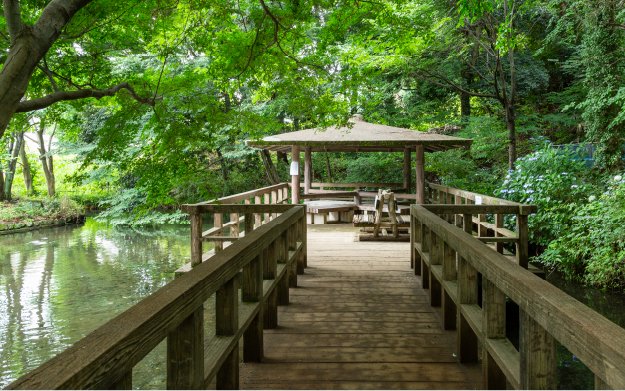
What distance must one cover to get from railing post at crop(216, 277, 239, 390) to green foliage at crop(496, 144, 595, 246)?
27.2ft

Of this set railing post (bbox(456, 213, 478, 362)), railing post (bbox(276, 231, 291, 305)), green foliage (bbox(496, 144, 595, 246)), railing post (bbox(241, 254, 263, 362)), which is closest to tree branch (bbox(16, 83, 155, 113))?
railing post (bbox(276, 231, 291, 305))

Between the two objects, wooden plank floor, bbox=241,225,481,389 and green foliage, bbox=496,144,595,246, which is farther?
green foliage, bbox=496,144,595,246

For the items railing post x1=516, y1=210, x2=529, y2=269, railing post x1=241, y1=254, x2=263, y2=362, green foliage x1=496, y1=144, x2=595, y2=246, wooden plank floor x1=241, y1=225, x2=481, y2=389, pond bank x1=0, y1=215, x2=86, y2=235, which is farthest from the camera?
pond bank x1=0, y1=215, x2=86, y2=235

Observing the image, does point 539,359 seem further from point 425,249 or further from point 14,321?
point 14,321

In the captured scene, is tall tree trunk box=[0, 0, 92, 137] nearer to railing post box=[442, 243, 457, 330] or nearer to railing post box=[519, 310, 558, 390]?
railing post box=[442, 243, 457, 330]

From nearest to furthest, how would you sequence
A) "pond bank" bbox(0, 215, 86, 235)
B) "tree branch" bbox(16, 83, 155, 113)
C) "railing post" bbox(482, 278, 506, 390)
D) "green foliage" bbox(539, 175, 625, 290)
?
"railing post" bbox(482, 278, 506, 390), "tree branch" bbox(16, 83, 155, 113), "green foliage" bbox(539, 175, 625, 290), "pond bank" bbox(0, 215, 86, 235)

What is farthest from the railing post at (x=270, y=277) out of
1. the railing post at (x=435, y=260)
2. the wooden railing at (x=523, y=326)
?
the railing post at (x=435, y=260)

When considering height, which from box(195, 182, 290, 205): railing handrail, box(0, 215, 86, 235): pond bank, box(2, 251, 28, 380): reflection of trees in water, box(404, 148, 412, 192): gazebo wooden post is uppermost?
box(404, 148, 412, 192): gazebo wooden post

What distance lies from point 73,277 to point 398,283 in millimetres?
8640

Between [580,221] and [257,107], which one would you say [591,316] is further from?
[257,107]

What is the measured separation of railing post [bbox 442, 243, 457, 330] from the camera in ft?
12.8

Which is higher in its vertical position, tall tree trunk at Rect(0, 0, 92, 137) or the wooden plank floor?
tall tree trunk at Rect(0, 0, 92, 137)

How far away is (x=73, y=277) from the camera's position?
11422 mm

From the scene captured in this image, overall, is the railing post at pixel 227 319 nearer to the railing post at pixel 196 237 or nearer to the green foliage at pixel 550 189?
the railing post at pixel 196 237
